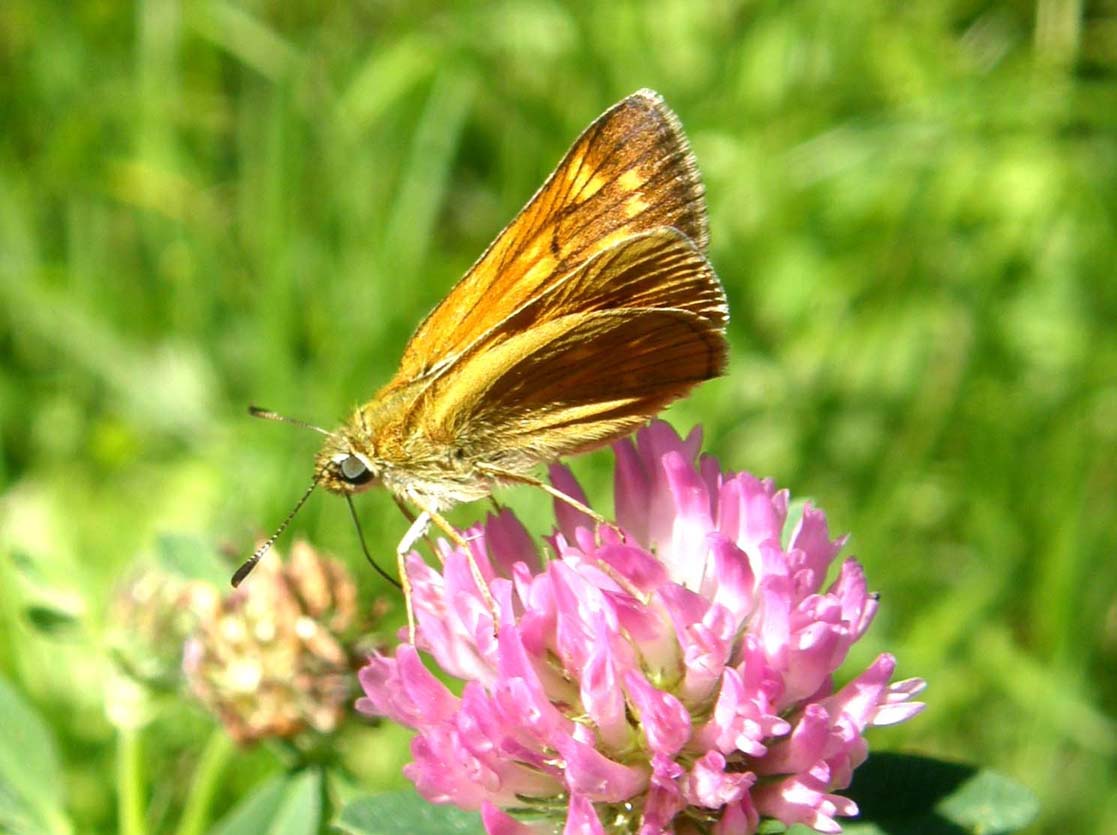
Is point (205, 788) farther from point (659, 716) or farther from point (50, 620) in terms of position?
point (659, 716)

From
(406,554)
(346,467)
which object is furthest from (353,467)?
(406,554)

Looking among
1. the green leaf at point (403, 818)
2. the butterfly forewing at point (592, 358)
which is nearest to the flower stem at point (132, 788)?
the green leaf at point (403, 818)

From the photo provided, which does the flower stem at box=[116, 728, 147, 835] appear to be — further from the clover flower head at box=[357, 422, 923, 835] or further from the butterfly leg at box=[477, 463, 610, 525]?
the butterfly leg at box=[477, 463, 610, 525]

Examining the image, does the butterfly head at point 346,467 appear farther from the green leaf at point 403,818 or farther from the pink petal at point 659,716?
the pink petal at point 659,716

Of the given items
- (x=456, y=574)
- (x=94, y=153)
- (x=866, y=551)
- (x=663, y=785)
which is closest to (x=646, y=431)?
(x=456, y=574)

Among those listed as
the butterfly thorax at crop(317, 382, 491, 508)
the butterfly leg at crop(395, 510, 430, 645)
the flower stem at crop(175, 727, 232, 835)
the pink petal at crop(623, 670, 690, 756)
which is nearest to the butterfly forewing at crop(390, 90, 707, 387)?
the butterfly thorax at crop(317, 382, 491, 508)

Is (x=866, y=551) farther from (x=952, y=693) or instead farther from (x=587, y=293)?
(x=587, y=293)
